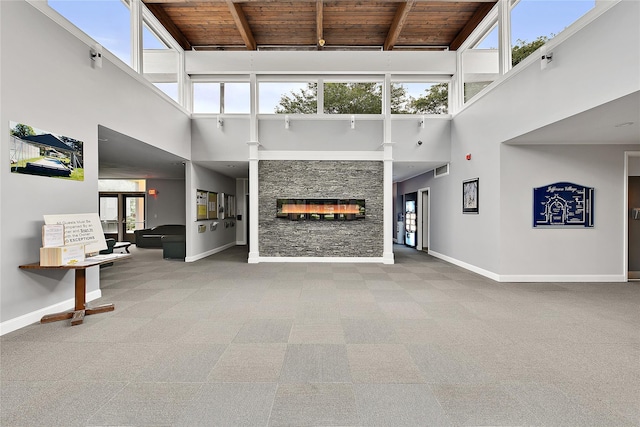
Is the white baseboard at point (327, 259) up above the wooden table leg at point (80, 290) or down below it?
below

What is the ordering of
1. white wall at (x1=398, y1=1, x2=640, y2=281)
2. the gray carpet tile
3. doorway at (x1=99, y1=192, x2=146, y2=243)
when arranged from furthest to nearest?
doorway at (x1=99, y1=192, x2=146, y2=243) < white wall at (x1=398, y1=1, x2=640, y2=281) < the gray carpet tile

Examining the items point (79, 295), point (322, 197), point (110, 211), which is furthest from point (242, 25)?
point (110, 211)

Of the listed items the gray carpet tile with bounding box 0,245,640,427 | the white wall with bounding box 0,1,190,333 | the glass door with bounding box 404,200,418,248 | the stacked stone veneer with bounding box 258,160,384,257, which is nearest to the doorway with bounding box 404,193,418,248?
the glass door with bounding box 404,200,418,248

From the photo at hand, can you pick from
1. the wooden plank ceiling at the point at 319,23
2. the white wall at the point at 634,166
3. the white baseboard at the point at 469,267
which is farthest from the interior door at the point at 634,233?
the wooden plank ceiling at the point at 319,23

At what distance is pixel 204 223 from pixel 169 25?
4.84m

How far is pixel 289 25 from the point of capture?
720 centimetres

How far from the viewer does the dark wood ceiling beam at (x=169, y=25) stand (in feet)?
21.0

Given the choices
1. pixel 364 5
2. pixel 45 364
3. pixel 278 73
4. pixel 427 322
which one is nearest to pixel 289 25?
pixel 278 73

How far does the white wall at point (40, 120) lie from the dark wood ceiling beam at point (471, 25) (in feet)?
24.0

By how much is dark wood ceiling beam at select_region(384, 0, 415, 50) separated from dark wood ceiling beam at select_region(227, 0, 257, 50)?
11.3ft

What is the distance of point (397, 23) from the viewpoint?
22.1ft

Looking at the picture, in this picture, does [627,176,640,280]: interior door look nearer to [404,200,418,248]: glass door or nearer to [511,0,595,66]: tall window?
[511,0,595,66]: tall window

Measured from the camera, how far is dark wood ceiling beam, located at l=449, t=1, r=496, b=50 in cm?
636

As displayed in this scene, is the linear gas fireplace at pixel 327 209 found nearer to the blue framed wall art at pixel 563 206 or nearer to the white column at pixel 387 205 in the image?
the white column at pixel 387 205
